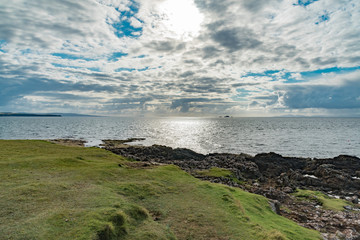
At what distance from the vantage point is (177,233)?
32.8 ft

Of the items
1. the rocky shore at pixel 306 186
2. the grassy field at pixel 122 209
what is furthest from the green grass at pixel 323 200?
the grassy field at pixel 122 209

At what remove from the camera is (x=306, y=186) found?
99.5 feet

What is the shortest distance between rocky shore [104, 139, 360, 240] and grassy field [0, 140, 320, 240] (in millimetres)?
3949

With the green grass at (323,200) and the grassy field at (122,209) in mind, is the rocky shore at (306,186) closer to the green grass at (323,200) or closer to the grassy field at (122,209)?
the green grass at (323,200)

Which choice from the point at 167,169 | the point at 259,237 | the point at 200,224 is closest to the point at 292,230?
the point at 259,237

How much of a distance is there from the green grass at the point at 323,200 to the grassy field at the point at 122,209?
9672mm

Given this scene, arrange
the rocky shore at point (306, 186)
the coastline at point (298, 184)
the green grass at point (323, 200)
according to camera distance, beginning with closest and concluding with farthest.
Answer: the rocky shore at point (306, 186) → the coastline at point (298, 184) → the green grass at point (323, 200)

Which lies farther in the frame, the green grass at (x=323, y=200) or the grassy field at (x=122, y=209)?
the green grass at (x=323, y=200)

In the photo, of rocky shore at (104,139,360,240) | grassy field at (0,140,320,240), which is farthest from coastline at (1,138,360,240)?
grassy field at (0,140,320,240)

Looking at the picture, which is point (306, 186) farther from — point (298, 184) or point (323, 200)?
point (323, 200)

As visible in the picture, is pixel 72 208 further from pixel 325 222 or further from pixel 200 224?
pixel 325 222

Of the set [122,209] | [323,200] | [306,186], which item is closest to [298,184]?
[306,186]

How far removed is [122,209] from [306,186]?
3000 centimetres

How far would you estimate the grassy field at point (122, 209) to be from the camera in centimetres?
865
